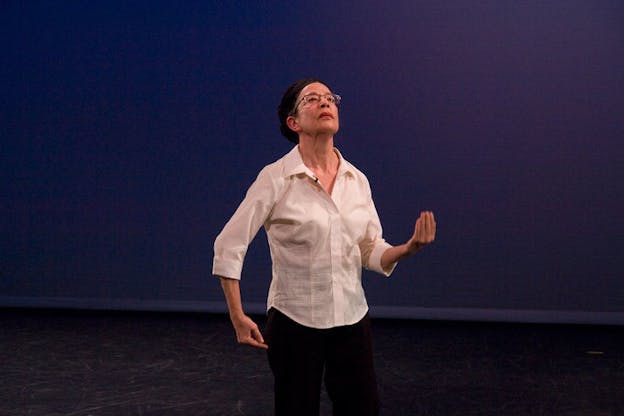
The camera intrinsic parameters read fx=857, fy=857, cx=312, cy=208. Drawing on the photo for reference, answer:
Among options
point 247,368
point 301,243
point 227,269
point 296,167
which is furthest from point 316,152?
point 247,368

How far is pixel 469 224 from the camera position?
550cm

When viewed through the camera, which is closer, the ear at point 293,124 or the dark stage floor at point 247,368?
the ear at point 293,124

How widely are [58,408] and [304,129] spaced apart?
6.57ft

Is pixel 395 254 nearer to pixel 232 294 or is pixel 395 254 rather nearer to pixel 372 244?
pixel 372 244

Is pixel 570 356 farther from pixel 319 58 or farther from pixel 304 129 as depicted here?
pixel 304 129

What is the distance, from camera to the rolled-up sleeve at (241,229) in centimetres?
193

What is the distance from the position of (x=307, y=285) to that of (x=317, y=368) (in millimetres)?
190

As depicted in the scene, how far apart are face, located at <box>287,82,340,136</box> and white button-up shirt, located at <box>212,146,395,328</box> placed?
95mm

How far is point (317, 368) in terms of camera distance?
76.8 inches

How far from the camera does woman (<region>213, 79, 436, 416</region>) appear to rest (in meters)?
1.94

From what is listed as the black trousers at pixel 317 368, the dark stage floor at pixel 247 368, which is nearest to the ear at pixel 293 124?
the black trousers at pixel 317 368

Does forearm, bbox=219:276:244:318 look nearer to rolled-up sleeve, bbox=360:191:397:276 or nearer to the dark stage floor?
rolled-up sleeve, bbox=360:191:397:276

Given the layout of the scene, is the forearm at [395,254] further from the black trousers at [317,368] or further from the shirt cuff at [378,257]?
the black trousers at [317,368]

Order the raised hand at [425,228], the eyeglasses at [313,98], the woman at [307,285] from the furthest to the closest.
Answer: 1. the eyeglasses at [313,98]
2. the woman at [307,285]
3. the raised hand at [425,228]
